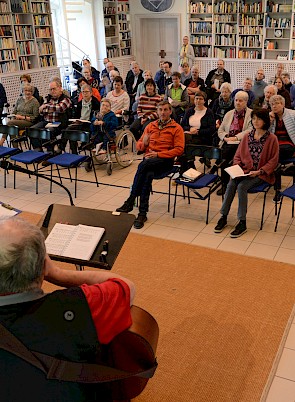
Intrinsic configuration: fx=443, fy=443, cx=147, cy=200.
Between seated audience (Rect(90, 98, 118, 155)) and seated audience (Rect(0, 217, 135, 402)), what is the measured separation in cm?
518

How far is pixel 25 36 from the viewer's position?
10.3 meters

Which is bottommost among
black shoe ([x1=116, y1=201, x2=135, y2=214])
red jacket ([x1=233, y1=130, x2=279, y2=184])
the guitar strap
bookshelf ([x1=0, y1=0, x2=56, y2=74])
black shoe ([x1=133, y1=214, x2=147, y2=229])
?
black shoe ([x1=133, y1=214, x2=147, y2=229])

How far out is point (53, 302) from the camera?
1.38m

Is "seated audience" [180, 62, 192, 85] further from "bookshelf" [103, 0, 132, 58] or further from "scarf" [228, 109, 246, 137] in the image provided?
"bookshelf" [103, 0, 132, 58]

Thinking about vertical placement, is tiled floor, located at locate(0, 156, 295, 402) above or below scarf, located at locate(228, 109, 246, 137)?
below

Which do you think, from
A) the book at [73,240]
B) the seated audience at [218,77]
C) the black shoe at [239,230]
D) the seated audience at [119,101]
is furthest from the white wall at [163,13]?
the book at [73,240]

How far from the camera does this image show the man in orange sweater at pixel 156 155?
197 inches

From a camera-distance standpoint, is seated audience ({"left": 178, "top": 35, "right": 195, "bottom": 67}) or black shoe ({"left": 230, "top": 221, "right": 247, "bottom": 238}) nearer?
black shoe ({"left": 230, "top": 221, "right": 247, "bottom": 238})

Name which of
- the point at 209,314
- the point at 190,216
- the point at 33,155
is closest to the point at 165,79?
the point at 33,155

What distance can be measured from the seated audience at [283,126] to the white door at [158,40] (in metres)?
7.83

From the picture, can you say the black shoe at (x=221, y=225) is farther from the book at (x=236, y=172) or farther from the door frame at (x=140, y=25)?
the door frame at (x=140, y=25)

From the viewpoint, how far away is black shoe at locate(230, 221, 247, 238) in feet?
14.9

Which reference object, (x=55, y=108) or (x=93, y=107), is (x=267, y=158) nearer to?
(x=93, y=107)

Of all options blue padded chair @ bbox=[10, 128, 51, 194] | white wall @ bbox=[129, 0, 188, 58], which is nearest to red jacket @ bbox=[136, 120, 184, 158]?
blue padded chair @ bbox=[10, 128, 51, 194]
